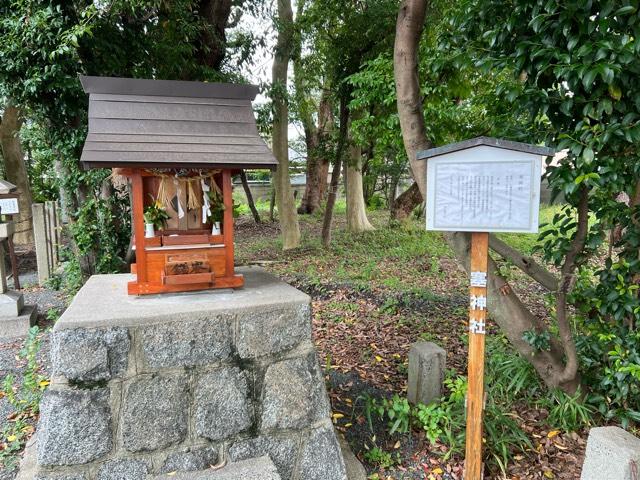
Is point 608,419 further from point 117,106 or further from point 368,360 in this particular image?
point 117,106

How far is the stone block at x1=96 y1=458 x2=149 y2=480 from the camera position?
2400 millimetres

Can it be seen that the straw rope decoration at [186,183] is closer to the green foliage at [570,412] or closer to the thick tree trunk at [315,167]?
the green foliage at [570,412]

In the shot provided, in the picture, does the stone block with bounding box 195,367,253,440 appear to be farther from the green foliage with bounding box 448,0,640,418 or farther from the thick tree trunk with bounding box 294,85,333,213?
the thick tree trunk with bounding box 294,85,333,213

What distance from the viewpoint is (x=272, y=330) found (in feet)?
8.76

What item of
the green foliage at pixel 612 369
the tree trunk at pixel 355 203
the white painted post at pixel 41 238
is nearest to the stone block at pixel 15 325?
the white painted post at pixel 41 238

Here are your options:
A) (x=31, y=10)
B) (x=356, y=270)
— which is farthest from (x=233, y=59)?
(x=356, y=270)

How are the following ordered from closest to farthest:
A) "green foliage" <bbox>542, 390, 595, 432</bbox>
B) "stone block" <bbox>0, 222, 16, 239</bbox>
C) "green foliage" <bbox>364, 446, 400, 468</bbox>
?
"green foliage" <bbox>364, 446, 400, 468</bbox> → "green foliage" <bbox>542, 390, 595, 432</bbox> → "stone block" <bbox>0, 222, 16, 239</bbox>

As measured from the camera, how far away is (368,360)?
430 cm

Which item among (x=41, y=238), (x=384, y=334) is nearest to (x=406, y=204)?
(x=384, y=334)

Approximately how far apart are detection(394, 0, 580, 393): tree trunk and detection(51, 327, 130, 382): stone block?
236cm

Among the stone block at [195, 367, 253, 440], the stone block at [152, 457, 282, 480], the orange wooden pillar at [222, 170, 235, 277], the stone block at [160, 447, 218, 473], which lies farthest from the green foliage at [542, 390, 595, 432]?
the orange wooden pillar at [222, 170, 235, 277]

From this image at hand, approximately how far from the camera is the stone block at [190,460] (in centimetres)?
251

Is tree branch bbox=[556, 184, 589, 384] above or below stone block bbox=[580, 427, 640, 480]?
above

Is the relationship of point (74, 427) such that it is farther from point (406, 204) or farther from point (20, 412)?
point (406, 204)
